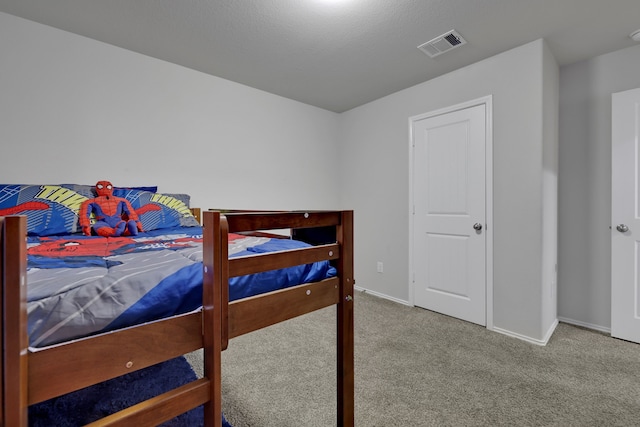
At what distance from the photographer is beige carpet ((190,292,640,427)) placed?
141 cm

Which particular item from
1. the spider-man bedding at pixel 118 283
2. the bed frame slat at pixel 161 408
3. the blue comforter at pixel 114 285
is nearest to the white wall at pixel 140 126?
the spider-man bedding at pixel 118 283

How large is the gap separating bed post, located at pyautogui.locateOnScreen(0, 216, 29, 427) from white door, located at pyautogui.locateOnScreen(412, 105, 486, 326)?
2.75m

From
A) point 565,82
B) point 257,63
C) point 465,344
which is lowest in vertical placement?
point 465,344

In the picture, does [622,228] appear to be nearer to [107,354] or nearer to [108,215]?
[107,354]

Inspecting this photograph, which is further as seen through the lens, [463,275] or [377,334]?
[463,275]

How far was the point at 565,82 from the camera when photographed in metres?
2.57

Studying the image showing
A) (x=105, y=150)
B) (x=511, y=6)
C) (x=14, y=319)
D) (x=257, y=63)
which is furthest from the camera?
(x=257, y=63)

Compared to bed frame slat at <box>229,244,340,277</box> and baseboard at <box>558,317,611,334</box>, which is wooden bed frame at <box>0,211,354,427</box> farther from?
baseboard at <box>558,317,611,334</box>

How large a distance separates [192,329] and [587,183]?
3146mm

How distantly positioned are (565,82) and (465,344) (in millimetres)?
2420

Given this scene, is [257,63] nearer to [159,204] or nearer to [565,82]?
[159,204]

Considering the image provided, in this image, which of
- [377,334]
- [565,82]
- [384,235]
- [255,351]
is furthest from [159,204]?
[565,82]

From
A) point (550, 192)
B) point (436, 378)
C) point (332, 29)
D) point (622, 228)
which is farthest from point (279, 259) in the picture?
point (622, 228)

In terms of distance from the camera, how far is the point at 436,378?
171 centimetres
